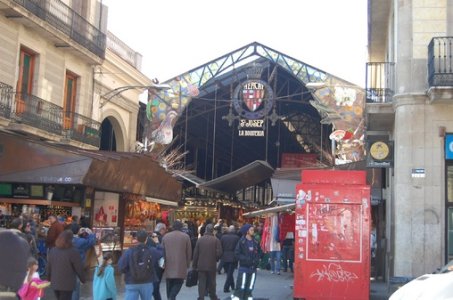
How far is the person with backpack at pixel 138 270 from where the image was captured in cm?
986

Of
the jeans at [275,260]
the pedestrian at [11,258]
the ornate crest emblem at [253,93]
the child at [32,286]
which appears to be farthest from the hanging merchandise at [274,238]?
the ornate crest emblem at [253,93]

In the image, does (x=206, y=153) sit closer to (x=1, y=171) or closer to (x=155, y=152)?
(x=155, y=152)

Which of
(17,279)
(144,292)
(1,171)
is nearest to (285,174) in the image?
(1,171)

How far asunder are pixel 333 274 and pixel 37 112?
12.1 metres

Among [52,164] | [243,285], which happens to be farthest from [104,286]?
[52,164]

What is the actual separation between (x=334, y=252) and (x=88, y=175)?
782cm

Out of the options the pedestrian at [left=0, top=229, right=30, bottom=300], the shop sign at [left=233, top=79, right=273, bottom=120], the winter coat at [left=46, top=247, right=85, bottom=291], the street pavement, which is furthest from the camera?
the shop sign at [left=233, top=79, right=273, bottom=120]

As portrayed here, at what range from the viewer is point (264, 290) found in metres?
16.3

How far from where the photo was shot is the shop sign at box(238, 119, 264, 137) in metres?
36.6

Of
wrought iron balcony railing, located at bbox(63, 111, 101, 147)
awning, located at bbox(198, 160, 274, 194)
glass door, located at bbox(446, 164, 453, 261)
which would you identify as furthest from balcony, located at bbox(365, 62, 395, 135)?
awning, located at bbox(198, 160, 274, 194)

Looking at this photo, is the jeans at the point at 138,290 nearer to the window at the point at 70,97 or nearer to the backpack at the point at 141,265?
the backpack at the point at 141,265

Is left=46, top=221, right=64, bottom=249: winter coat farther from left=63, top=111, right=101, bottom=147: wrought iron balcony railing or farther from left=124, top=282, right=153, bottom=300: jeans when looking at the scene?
left=63, top=111, right=101, bottom=147: wrought iron balcony railing

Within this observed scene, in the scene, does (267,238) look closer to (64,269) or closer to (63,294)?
(63,294)

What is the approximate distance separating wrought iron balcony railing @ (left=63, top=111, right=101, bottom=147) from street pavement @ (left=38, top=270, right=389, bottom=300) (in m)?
6.50
